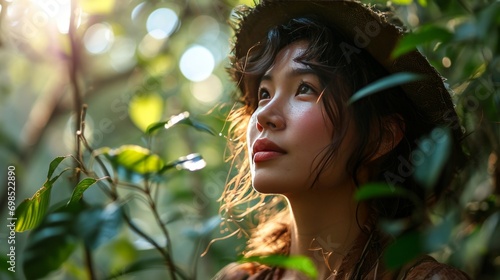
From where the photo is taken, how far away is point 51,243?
1.14m

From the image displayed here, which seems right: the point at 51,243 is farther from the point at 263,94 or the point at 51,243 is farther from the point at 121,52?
the point at 121,52

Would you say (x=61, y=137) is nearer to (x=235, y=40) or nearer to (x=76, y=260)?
(x=76, y=260)

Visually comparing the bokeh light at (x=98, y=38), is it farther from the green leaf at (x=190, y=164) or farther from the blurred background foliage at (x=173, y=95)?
the green leaf at (x=190, y=164)

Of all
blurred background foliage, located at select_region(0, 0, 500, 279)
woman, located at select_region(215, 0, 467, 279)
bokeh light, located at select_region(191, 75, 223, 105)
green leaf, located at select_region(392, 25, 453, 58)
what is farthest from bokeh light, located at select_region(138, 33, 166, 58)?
green leaf, located at select_region(392, 25, 453, 58)

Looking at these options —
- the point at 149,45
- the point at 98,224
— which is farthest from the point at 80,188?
the point at 149,45

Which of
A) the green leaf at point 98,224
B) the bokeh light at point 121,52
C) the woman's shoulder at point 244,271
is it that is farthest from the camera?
the bokeh light at point 121,52

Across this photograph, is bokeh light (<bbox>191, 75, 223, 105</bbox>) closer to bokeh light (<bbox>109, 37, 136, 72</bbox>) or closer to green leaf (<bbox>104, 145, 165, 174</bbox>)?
bokeh light (<bbox>109, 37, 136, 72</bbox>)

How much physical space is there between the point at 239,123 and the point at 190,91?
1.02m

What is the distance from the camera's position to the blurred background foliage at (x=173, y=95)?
1190 millimetres

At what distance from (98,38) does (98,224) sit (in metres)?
1.39

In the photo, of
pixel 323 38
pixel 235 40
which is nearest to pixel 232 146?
pixel 235 40

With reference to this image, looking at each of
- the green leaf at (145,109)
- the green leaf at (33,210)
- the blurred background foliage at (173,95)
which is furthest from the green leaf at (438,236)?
the green leaf at (145,109)

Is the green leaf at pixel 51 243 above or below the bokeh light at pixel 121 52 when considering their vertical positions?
above

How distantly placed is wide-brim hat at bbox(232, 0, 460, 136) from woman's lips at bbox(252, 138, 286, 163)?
253 mm
